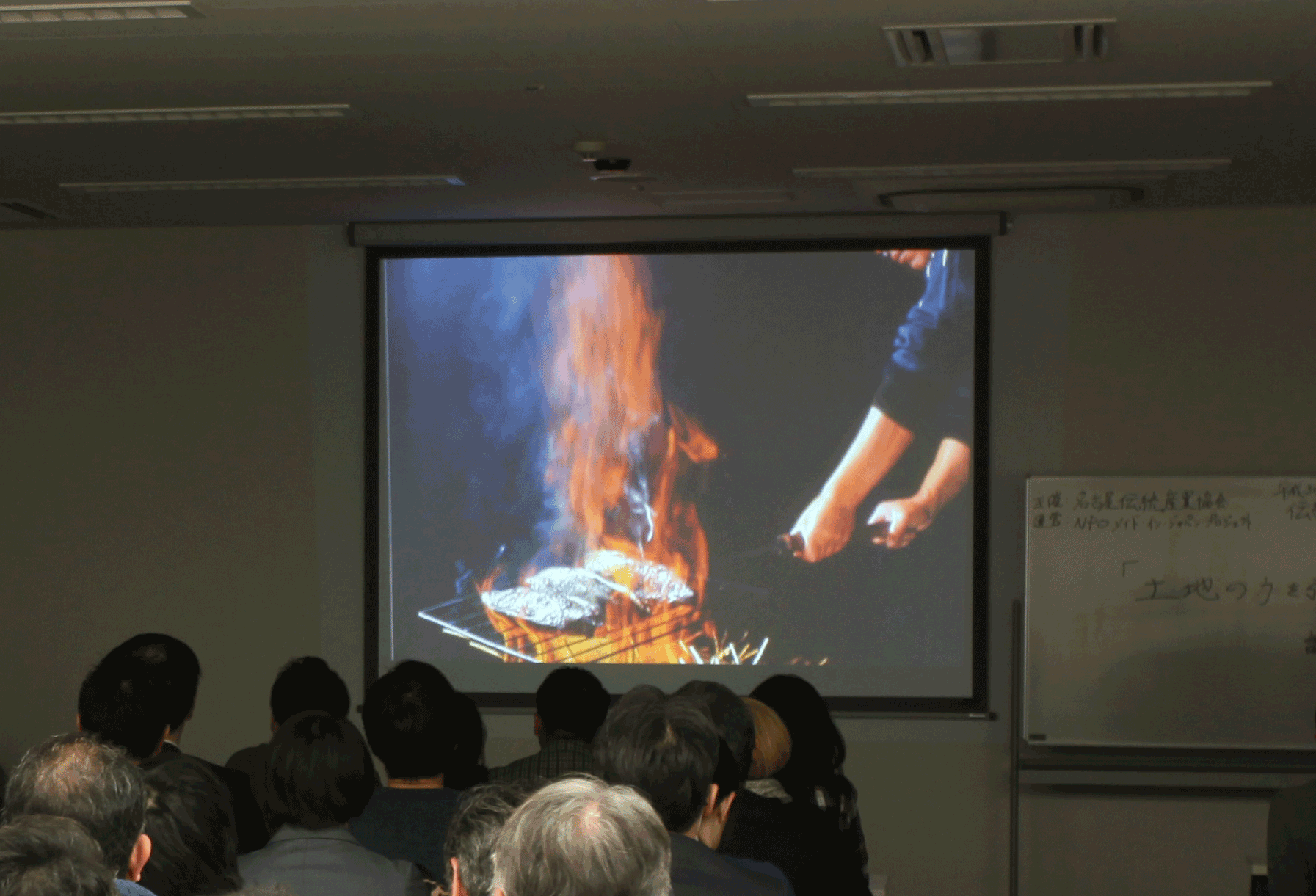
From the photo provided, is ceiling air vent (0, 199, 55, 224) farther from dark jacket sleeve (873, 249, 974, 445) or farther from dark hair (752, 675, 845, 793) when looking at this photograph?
dark hair (752, 675, 845, 793)

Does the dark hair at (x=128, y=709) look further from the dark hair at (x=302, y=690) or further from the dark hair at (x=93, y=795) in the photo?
the dark hair at (x=93, y=795)

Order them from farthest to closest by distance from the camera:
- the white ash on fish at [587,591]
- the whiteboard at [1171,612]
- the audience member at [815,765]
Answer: the white ash on fish at [587,591]
the whiteboard at [1171,612]
the audience member at [815,765]

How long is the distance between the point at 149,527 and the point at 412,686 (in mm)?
3543

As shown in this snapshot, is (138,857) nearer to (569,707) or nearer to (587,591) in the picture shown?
(569,707)

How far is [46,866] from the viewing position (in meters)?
1.29

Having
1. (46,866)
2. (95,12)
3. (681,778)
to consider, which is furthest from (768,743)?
(95,12)

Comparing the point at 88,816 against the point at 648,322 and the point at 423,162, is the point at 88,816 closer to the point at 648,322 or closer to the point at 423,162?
the point at 423,162

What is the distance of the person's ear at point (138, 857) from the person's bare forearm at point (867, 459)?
404 cm

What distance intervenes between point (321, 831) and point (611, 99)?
2.12 metres

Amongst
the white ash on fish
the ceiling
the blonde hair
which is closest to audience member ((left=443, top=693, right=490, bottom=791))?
the blonde hair

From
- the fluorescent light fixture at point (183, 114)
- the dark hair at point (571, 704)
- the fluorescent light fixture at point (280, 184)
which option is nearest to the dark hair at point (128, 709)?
the dark hair at point (571, 704)

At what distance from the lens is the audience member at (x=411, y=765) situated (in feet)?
9.02

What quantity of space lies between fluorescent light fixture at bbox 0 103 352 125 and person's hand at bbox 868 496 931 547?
9.20 ft

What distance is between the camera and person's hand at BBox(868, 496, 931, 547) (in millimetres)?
5570
